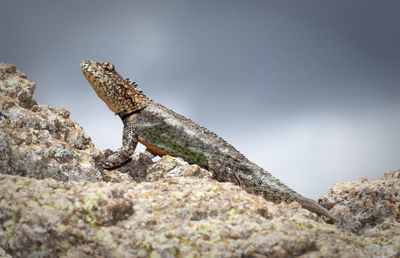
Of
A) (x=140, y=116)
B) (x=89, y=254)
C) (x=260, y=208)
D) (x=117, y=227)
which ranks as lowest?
(x=89, y=254)

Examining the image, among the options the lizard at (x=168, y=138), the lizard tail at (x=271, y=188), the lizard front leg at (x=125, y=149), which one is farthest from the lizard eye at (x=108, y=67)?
the lizard tail at (x=271, y=188)

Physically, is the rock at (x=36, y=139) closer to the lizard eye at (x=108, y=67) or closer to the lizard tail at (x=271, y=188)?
the lizard eye at (x=108, y=67)

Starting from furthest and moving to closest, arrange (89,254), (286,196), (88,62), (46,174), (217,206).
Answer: (88,62) < (286,196) < (46,174) < (217,206) < (89,254)

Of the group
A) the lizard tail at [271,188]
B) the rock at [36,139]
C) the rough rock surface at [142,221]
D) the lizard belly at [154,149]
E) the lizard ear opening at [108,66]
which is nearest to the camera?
the rough rock surface at [142,221]

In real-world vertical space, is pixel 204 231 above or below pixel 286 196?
below

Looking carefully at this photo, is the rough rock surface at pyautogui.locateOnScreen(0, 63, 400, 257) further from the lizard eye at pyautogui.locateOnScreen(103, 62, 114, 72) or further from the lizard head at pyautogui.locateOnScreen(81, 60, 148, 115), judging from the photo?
the lizard eye at pyautogui.locateOnScreen(103, 62, 114, 72)

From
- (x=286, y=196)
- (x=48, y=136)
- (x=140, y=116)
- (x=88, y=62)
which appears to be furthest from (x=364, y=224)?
(x=88, y=62)

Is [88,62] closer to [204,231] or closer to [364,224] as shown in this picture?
[204,231]

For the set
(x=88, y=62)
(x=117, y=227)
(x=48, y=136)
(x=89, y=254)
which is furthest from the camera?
(x=88, y=62)
